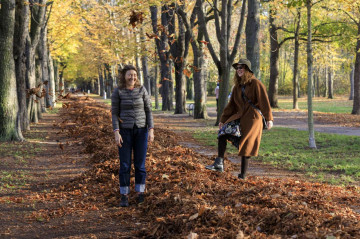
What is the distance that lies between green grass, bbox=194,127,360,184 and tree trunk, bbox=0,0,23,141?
20.2ft

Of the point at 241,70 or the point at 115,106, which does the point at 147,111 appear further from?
the point at 241,70

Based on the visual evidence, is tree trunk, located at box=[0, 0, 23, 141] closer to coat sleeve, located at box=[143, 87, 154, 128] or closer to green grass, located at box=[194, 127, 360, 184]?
green grass, located at box=[194, 127, 360, 184]

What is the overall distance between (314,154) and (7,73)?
9.12 m

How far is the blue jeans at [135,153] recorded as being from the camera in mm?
5859

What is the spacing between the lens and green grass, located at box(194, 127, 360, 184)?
28.0 feet

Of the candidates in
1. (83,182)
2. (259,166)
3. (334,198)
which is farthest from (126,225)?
(259,166)

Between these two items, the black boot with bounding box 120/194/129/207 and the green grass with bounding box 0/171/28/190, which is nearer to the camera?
the black boot with bounding box 120/194/129/207

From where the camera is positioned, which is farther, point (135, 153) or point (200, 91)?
point (200, 91)

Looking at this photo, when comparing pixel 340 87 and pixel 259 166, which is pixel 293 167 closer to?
pixel 259 166

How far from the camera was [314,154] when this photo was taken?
1089cm

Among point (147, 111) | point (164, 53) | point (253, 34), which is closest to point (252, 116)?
point (147, 111)

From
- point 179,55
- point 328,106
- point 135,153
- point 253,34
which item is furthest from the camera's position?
point 328,106

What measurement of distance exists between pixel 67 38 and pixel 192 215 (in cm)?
3085

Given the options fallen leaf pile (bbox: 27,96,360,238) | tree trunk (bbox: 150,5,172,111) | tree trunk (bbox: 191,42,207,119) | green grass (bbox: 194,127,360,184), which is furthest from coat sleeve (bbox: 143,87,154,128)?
tree trunk (bbox: 150,5,172,111)
